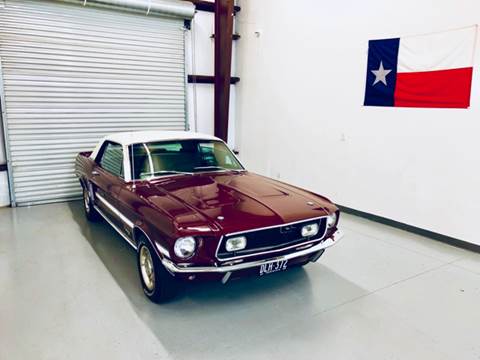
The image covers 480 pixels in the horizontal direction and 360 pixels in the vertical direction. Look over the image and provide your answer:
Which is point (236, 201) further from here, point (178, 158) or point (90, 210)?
point (90, 210)

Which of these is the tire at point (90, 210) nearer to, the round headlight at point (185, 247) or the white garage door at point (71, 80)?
the white garage door at point (71, 80)

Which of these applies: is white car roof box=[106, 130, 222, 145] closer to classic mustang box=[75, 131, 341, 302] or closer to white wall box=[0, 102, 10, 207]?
classic mustang box=[75, 131, 341, 302]

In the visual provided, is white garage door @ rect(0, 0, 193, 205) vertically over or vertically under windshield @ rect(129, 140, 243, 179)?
over

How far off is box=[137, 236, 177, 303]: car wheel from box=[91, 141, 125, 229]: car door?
1.69 feet

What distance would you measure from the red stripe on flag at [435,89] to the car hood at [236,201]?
2088 millimetres

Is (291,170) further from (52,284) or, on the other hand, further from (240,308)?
(52,284)

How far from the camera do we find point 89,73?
18.8 feet

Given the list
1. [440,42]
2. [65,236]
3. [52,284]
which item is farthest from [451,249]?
[65,236]

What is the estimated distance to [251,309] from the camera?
8.74 ft

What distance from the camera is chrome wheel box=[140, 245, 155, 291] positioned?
2.75m

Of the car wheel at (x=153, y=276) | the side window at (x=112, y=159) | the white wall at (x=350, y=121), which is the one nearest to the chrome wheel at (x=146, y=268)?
the car wheel at (x=153, y=276)

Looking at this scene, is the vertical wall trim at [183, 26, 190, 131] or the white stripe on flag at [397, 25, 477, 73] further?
the vertical wall trim at [183, 26, 190, 131]

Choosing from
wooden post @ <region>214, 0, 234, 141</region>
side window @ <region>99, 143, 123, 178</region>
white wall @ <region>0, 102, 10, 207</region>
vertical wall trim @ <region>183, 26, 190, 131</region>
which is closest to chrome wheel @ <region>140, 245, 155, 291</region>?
side window @ <region>99, 143, 123, 178</region>

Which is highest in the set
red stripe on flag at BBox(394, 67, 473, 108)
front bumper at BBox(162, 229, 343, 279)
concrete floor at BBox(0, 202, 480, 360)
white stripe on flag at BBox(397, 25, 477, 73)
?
white stripe on flag at BBox(397, 25, 477, 73)
